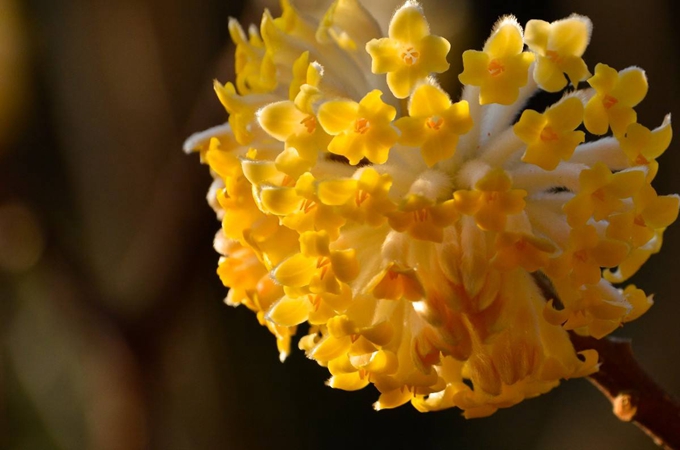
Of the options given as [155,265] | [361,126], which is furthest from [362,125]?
[155,265]

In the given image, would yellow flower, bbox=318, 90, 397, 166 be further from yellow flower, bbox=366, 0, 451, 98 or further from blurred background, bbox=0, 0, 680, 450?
blurred background, bbox=0, 0, 680, 450

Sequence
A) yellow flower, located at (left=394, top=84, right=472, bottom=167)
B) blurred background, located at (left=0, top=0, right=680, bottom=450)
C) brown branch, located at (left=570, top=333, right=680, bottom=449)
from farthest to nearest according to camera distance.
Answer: blurred background, located at (left=0, top=0, right=680, bottom=450)
brown branch, located at (left=570, top=333, right=680, bottom=449)
yellow flower, located at (left=394, top=84, right=472, bottom=167)

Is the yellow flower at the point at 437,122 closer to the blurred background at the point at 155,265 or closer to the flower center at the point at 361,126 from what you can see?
the flower center at the point at 361,126

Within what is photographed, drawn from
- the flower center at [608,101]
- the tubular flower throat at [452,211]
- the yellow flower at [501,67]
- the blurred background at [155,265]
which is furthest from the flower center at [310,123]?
the blurred background at [155,265]

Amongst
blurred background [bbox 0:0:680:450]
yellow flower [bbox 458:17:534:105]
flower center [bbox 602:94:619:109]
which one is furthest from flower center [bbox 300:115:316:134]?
blurred background [bbox 0:0:680:450]

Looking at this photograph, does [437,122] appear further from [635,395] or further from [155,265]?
[155,265]

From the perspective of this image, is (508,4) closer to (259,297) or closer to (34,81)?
(259,297)

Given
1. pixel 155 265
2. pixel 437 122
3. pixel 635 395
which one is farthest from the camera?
pixel 155 265
